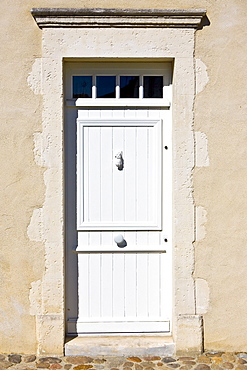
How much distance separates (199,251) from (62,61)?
222 centimetres

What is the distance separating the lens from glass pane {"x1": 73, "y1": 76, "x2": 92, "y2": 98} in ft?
14.4

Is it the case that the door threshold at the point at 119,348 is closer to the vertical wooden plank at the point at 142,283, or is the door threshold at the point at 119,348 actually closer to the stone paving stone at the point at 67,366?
the stone paving stone at the point at 67,366

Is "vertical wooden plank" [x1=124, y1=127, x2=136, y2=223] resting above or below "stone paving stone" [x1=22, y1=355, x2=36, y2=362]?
above

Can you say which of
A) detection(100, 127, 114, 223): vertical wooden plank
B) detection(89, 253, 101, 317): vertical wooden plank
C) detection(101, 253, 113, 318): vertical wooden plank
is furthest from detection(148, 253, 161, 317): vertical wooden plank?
detection(100, 127, 114, 223): vertical wooden plank

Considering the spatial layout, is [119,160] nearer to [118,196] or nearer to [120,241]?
[118,196]

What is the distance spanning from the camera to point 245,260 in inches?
167

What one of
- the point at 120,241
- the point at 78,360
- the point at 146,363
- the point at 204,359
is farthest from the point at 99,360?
the point at 120,241

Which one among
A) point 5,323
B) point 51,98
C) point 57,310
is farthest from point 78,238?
point 51,98

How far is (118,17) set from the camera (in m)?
4.12

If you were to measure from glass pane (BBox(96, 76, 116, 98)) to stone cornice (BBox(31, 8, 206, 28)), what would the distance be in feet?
1.65

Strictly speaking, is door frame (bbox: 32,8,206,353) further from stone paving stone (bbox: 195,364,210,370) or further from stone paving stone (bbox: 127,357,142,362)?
stone paving stone (bbox: 127,357,142,362)

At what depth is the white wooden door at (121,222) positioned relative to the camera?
438 centimetres

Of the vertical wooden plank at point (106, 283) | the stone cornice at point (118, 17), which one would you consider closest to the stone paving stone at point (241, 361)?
the vertical wooden plank at point (106, 283)

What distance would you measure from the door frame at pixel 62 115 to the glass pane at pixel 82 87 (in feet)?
0.84
